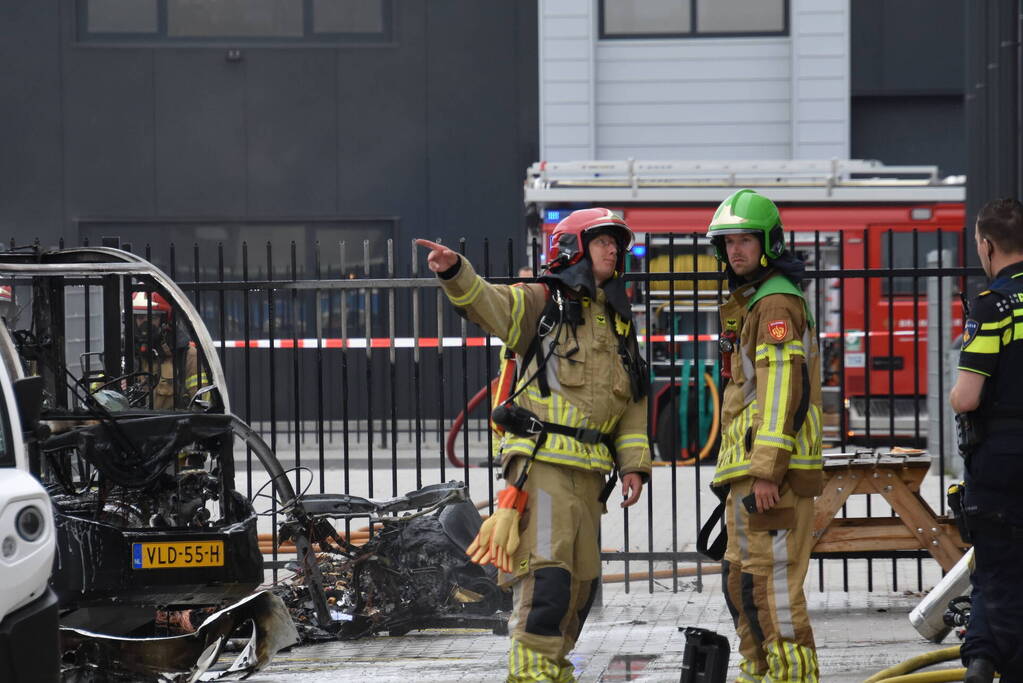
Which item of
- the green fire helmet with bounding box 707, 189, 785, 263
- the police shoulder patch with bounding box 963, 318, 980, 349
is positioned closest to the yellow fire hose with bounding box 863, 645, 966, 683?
the police shoulder patch with bounding box 963, 318, 980, 349

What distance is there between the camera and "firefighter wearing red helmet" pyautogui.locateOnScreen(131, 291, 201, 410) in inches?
299

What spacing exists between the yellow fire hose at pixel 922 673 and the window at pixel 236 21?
13802 millimetres

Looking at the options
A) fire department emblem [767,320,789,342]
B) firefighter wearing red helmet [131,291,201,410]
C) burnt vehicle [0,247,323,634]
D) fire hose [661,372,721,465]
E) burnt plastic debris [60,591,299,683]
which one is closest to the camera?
fire department emblem [767,320,789,342]

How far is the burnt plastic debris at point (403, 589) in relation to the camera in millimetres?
7219

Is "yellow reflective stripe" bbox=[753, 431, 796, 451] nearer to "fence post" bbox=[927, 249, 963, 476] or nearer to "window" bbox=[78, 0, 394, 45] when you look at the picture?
"fence post" bbox=[927, 249, 963, 476]

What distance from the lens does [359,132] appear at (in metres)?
18.4

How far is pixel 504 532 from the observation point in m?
5.18

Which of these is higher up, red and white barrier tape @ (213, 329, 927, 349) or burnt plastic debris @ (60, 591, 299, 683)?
red and white barrier tape @ (213, 329, 927, 349)

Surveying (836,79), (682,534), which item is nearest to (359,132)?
(836,79)

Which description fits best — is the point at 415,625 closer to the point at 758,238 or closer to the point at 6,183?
the point at 758,238

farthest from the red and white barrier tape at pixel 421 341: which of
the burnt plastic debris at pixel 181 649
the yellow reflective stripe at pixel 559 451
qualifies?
the yellow reflective stripe at pixel 559 451

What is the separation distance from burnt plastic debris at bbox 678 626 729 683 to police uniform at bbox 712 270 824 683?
20cm

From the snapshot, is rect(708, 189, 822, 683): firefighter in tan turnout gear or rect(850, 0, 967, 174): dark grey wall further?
rect(850, 0, 967, 174): dark grey wall

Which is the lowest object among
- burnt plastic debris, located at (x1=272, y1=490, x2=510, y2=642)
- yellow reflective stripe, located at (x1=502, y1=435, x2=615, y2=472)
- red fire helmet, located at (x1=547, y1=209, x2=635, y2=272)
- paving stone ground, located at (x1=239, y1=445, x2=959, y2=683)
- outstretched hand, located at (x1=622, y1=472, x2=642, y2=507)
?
paving stone ground, located at (x1=239, y1=445, x2=959, y2=683)
